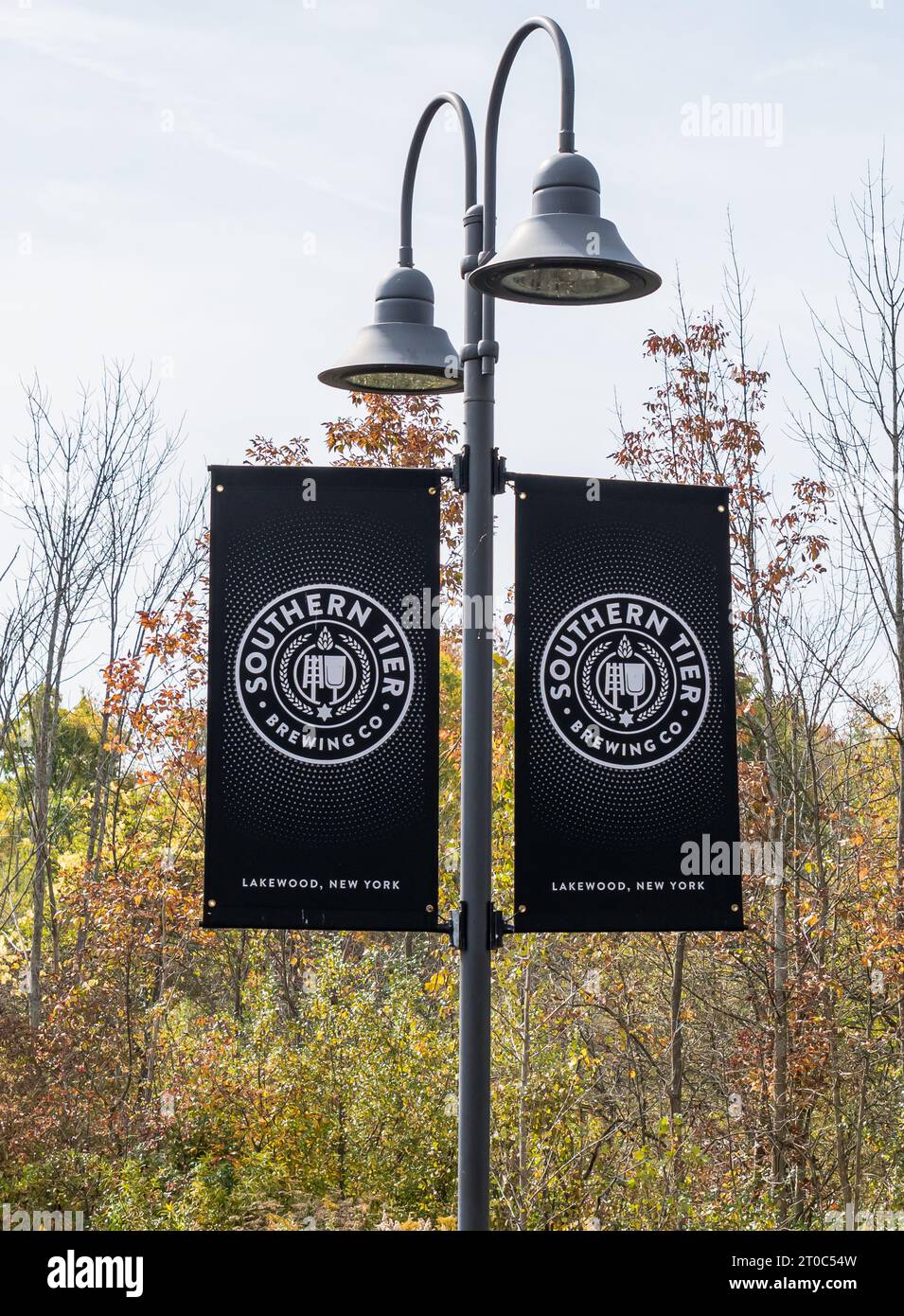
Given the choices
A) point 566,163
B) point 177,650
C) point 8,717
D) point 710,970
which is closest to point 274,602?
point 566,163

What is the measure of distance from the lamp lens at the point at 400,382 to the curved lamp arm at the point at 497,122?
1.78 ft

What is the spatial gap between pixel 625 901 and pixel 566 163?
2.18 meters

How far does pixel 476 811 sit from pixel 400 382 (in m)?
1.62

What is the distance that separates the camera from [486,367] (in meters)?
A: 3.94

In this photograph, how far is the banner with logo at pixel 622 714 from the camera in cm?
372

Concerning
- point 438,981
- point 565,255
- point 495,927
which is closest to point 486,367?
point 565,255

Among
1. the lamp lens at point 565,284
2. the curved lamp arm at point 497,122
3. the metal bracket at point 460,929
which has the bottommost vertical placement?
the metal bracket at point 460,929

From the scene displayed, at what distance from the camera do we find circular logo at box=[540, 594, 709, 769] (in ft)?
12.4

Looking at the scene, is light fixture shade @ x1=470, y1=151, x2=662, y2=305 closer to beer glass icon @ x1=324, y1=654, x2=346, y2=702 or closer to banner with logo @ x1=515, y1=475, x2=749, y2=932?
banner with logo @ x1=515, y1=475, x2=749, y2=932

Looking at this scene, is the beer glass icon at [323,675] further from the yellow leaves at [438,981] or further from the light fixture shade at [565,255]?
the yellow leaves at [438,981]

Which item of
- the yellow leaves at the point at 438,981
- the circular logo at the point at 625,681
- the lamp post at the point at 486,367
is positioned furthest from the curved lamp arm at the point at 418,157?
the yellow leaves at the point at 438,981

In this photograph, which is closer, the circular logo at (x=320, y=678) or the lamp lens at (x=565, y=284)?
the circular logo at (x=320, y=678)

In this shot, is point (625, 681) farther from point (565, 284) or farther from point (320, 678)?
point (565, 284)
